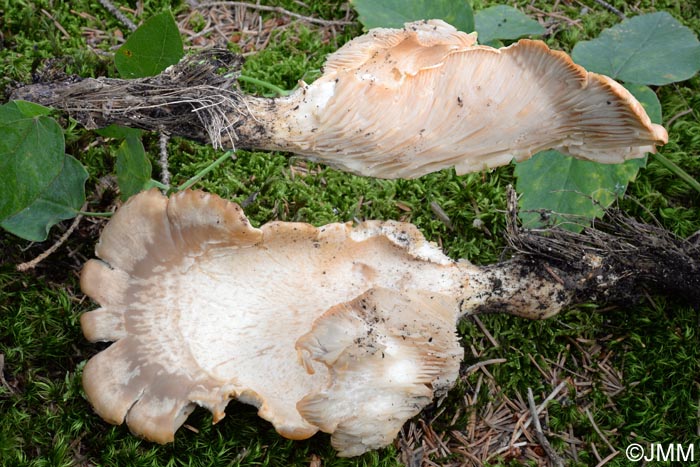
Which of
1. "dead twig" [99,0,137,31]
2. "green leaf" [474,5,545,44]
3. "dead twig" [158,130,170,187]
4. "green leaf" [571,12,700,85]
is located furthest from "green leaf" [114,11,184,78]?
"green leaf" [571,12,700,85]

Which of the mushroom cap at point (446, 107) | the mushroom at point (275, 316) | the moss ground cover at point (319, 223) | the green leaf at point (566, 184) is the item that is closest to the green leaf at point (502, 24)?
the moss ground cover at point (319, 223)

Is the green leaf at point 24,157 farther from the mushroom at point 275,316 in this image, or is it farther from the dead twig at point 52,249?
the dead twig at point 52,249

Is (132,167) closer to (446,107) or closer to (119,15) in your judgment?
(119,15)

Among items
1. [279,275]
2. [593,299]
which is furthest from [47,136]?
[593,299]

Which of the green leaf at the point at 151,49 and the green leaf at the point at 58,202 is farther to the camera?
the green leaf at the point at 58,202

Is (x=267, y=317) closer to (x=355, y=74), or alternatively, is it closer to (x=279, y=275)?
(x=279, y=275)

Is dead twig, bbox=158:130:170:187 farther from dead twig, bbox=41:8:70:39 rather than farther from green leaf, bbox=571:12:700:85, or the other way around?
green leaf, bbox=571:12:700:85

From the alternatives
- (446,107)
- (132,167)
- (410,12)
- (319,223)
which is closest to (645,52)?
(410,12)
